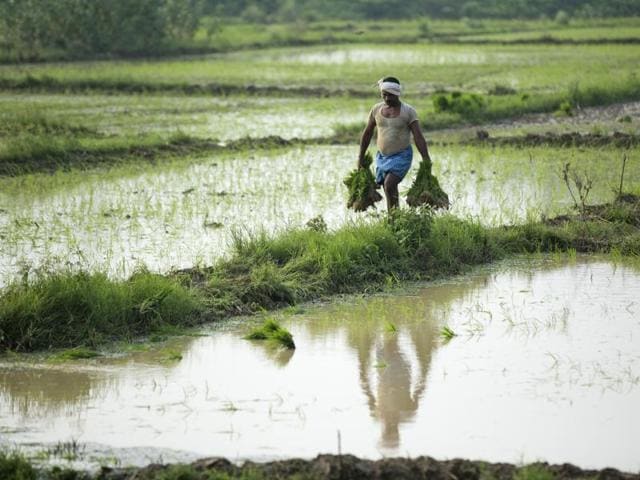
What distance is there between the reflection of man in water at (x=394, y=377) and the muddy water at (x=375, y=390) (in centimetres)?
1

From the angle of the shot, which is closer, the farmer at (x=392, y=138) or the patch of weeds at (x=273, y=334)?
the patch of weeds at (x=273, y=334)

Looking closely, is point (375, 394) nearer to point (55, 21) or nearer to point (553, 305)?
point (553, 305)

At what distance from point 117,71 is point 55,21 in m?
3.77

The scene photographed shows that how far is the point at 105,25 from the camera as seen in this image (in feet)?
85.9

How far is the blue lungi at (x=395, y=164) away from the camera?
26.7 ft

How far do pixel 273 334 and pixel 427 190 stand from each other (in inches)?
85.8

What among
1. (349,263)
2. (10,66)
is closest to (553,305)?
(349,263)

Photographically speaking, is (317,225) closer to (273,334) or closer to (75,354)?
(273,334)

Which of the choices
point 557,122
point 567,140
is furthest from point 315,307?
point 557,122

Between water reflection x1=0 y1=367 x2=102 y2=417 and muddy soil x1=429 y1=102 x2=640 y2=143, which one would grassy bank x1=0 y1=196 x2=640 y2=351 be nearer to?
water reflection x1=0 y1=367 x2=102 y2=417

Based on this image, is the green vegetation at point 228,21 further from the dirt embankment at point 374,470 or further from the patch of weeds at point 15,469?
the dirt embankment at point 374,470

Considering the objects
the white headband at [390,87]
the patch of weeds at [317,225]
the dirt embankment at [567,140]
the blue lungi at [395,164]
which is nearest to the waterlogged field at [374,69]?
the dirt embankment at [567,140]

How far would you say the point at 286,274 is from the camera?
7.22 metres

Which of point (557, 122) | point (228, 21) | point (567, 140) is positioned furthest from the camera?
point (228, 21)
